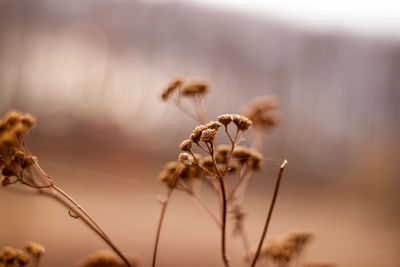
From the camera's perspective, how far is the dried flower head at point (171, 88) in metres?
0.54

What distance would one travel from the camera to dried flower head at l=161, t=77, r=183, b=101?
54 cm

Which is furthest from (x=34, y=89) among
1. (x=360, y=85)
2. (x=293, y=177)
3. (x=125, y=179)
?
(x=360, y=85)

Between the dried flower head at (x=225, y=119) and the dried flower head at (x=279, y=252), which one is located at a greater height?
the dried flower head at (x=225, y=119)

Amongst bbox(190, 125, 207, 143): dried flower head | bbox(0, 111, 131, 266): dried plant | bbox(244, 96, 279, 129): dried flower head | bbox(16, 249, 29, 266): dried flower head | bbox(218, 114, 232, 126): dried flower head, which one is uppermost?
bbox(244, 96, 279, 129): dried flower head

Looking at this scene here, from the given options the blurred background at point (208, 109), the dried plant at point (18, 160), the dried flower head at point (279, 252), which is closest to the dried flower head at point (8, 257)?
the dried plant at point (18, 160)

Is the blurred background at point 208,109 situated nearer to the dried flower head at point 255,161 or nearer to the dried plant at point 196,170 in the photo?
the dried plant at point 196,170

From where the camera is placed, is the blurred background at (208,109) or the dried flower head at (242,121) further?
the blurred background at (208,109)

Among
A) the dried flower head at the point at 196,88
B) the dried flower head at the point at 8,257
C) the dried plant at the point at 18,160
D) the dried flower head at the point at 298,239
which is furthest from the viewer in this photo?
the dried flower head at the point at 298,239

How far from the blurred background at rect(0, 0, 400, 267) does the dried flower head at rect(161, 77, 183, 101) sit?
0.88m

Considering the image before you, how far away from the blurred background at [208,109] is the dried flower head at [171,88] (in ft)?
2.89

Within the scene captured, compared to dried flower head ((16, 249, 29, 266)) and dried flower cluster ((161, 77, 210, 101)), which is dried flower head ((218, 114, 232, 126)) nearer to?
dried flower cluster ((161, 77, 210, 101))

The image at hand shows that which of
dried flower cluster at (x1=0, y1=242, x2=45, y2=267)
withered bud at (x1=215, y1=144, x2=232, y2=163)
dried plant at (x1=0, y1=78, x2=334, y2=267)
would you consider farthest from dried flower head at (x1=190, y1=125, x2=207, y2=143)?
dried flower cluster at (x1=0, y1=242, x2=45, y2=267)

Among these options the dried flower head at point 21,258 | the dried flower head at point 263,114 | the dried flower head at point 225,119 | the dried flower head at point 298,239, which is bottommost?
the dried flower head at point 21,258

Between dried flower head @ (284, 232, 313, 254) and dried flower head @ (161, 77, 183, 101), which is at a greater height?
dried flower head @ (161, 77, 183, 101)
